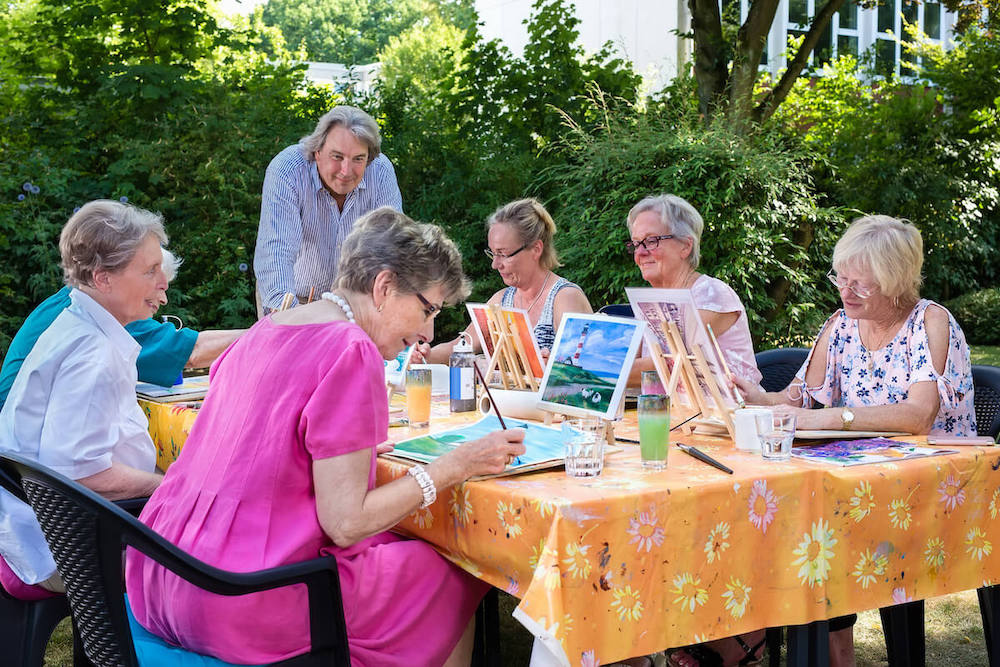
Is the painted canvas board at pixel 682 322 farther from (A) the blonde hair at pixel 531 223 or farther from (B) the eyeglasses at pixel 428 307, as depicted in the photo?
(A) the blonde hair at pixel 531 223

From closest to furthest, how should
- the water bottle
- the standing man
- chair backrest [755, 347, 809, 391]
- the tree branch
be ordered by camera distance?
the water bottle < chair backrest [755, 347, 809, 391] < the standing man < the tree branch

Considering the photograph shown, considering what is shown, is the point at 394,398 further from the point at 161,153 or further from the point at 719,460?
the point at 161,153

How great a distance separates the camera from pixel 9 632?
239 cm

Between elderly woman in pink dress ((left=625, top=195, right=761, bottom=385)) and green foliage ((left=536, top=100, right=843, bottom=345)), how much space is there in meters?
3.86

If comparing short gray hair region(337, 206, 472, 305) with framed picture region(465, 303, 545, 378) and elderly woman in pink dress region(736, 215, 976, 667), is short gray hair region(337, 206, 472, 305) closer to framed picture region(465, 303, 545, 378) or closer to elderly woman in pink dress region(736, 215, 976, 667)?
framed picture region(465, 303, 545, 378)

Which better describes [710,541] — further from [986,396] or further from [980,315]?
[980,315]

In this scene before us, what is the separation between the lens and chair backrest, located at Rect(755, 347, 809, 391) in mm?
3592

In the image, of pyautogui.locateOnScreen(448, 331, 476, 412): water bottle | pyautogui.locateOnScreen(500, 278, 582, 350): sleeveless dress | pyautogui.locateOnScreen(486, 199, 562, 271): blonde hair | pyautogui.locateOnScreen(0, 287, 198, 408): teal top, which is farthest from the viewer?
pyautogui.locateOnScreen(486, 199, 562, 271): blonde hair

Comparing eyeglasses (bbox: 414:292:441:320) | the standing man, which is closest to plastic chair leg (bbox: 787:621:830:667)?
eyeglasses (bbox: 414:292:441:320)

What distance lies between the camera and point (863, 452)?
7.19 ft

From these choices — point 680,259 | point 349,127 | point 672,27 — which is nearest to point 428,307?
point 680,259

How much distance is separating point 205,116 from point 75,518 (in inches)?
260

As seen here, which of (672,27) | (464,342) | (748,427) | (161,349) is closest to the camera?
(748,427)

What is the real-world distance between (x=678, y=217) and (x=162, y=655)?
90.1 inches
